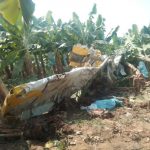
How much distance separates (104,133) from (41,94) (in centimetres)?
230

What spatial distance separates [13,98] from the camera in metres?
7.58

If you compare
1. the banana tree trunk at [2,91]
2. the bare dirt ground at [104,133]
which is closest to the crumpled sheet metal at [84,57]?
the bare dirt ground at [104,133]

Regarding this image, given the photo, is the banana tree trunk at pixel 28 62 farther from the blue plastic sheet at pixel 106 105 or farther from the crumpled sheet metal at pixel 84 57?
the blue plastic sheet at pixel 106 105

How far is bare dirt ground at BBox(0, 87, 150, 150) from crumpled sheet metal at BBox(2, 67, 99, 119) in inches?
26.6

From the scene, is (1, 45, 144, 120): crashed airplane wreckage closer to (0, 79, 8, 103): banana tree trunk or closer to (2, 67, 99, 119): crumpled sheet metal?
(2, 67, 99, 119): crumpled sheet metal

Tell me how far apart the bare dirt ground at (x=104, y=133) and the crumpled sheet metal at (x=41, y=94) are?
0.67 metres

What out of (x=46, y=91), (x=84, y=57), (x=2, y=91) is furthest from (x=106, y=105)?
(x=84, y=57)

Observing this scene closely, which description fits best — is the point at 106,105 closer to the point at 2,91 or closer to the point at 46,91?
the point at 46,91

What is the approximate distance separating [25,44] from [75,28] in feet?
14.0

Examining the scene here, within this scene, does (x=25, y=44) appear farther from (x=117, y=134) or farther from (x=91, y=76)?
(x=117, y=134)

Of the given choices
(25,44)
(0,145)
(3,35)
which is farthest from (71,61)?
(0,145)

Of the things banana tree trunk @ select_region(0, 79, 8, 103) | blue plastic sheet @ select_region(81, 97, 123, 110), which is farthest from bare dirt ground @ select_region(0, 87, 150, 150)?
banana tree trunk @ select_region(0, 79, 8, 103)

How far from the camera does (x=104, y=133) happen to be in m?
7.24

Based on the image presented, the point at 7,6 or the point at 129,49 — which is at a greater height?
the point at 7,6
